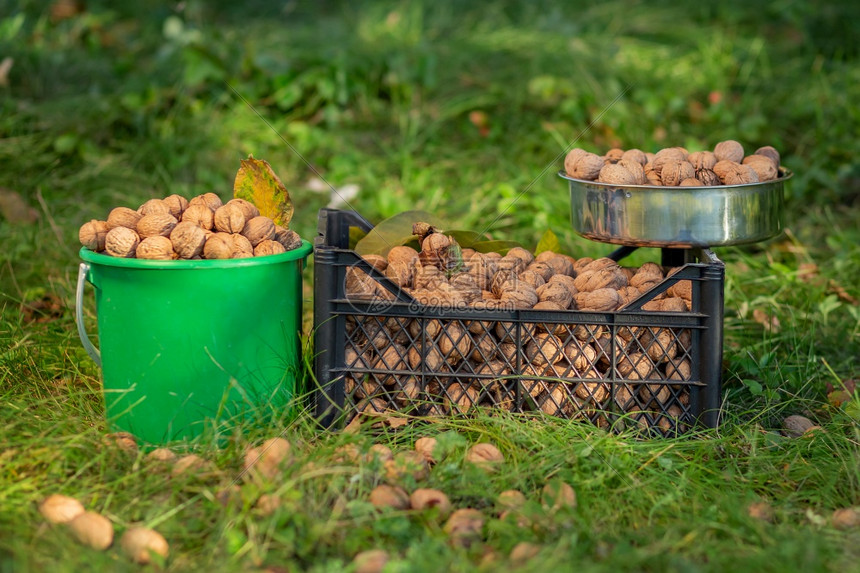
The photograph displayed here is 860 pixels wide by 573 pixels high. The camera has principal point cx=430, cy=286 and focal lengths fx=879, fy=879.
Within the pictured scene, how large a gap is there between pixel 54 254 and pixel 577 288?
1971 mm

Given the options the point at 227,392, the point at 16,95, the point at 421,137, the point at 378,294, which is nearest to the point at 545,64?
the point at 421,137

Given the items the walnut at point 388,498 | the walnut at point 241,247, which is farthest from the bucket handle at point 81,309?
the walnut at point 388,498

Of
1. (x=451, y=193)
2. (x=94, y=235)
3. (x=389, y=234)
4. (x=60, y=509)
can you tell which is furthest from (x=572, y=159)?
(x=451, y=193)

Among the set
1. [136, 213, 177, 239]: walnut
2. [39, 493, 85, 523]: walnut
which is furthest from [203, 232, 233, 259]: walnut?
[39, 493, 85, 523]: walnut

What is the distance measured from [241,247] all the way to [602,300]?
859 mm

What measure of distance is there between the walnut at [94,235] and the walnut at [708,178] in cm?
146

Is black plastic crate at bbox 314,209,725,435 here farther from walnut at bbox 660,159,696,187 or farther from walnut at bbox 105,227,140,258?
walnut at bbox 105,227,140,258

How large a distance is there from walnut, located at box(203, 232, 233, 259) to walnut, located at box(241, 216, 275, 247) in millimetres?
81

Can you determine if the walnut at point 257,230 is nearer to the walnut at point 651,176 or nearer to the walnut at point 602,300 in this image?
the walnut at point 602,300

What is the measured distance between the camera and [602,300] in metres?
2.11

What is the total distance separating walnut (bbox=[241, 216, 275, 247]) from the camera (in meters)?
2.07

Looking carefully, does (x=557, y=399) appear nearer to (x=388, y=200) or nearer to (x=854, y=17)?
(x=388, y=200)

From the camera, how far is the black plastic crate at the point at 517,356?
204 cm

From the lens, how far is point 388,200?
393cm
